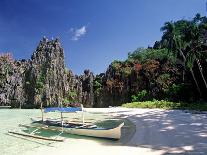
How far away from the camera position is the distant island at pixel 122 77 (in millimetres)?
39531

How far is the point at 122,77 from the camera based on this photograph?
46.9 m

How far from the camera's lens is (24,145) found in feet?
53.4

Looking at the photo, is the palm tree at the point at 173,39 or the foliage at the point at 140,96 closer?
the palm tree at the point at 173,39

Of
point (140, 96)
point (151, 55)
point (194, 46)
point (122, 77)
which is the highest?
point (151, 55)

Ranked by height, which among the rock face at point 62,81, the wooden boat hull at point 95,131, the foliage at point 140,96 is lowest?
the wooden boat hull at point 95,131

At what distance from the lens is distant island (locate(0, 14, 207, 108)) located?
39531 mm

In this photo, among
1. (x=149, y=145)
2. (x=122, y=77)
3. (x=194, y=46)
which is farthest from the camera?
(x=122, y=77)

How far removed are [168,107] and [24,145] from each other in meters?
19.8

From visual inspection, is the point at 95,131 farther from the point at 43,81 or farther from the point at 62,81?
the point at 43,81

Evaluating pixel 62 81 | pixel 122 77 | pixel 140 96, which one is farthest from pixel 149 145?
pixel 62 81

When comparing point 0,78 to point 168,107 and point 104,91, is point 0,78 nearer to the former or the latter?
point 104,91

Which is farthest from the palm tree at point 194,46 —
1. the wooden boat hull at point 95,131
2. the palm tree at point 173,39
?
the wooden boat hull at point 95,131

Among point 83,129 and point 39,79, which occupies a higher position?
point 39,79

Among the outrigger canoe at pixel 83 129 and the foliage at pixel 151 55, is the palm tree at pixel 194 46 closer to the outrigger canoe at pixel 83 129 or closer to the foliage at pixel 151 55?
the foliage at pixel 151 55
